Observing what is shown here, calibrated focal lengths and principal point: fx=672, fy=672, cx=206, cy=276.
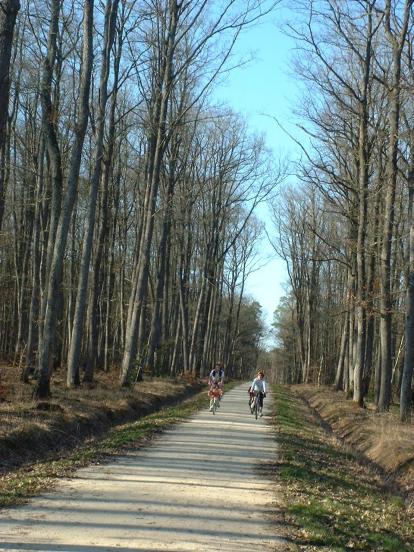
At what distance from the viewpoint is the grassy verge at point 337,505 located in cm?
729

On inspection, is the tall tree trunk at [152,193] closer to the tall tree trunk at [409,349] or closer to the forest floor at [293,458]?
the forest floor at [293,458]

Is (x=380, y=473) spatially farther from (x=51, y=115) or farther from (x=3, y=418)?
A: (x=51, y=115)

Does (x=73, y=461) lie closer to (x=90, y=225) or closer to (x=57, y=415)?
(x=57, y=415)

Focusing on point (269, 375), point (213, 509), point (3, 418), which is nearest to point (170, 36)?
point (3, 418)

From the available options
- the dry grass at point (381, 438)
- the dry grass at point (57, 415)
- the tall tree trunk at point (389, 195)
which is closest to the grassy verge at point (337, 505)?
the dry grass at point (381, 438)

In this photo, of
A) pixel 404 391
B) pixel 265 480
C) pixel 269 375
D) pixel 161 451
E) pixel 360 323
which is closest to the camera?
pixel 265 480

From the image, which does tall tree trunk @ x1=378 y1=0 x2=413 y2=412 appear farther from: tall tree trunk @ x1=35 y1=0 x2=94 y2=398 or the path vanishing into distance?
the path vanishing into distance

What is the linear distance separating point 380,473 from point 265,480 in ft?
12.7

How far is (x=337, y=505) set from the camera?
8.88m

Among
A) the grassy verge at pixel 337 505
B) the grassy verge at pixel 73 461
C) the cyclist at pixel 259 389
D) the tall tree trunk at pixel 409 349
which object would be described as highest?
the tall tree trunk at pixel 409 349

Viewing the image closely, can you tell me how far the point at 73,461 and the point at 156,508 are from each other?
3.39 meters

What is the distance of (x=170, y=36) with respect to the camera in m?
24.9

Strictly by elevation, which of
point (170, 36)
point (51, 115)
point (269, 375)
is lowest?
point (269, 375)

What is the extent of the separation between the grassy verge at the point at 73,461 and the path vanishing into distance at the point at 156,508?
0.25 m
